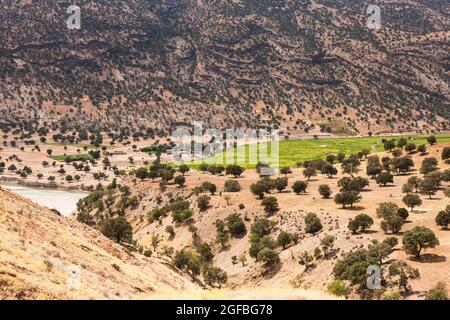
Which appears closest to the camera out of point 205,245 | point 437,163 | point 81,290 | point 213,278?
point 81,290

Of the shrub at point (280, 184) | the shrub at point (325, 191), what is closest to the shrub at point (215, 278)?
the shrub at point (325, 191)

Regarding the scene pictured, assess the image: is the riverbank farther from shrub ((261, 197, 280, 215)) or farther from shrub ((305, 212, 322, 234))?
shrub ((305, 212, 322, 234))

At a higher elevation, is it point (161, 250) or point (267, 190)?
point (267, 190)

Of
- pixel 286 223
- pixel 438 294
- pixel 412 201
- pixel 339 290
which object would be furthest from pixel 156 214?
pixel 438 294

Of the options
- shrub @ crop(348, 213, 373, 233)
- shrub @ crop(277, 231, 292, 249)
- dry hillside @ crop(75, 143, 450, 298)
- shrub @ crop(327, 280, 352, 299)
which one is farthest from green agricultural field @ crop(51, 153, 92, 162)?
shrub @ crop(327, 280, 352, 299)

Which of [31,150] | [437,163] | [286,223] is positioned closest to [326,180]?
[437,163]

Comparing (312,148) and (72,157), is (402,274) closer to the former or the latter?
(312,148)
